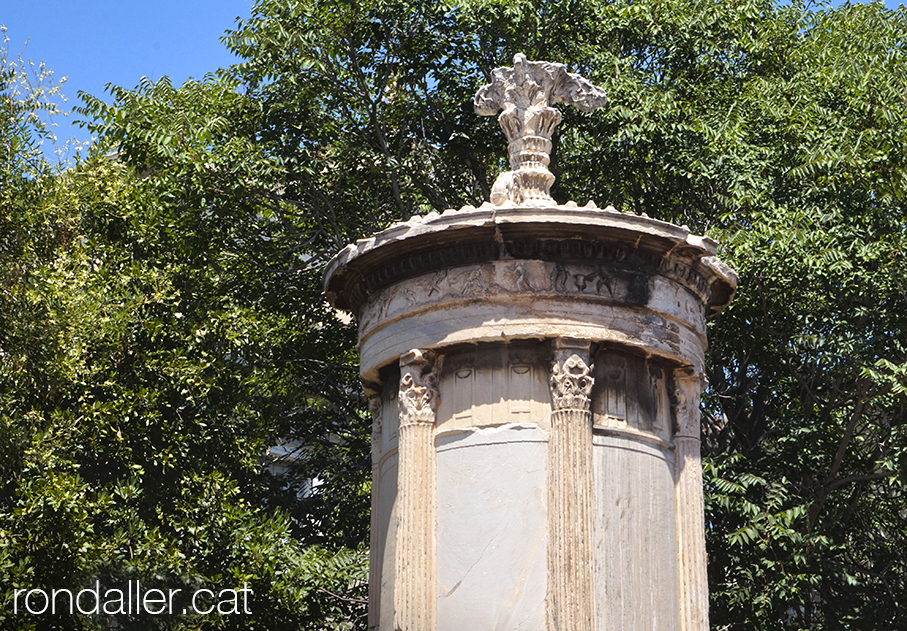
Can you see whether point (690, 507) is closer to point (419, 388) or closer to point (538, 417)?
point (538, 417)

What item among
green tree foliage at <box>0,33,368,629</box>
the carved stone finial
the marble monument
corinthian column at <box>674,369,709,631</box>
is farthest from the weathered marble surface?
green tree foliage at <box>0,33,368,629</box>

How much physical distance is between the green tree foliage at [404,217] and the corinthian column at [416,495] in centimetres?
503

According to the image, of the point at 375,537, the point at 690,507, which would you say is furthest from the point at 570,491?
the point at 375,537

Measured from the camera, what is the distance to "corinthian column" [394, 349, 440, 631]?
983 centimetres

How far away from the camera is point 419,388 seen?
10.3 m

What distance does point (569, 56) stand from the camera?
18.1 m

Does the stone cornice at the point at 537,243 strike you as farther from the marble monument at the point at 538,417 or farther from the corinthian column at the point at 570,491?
the corinthian column at the point at 570,491

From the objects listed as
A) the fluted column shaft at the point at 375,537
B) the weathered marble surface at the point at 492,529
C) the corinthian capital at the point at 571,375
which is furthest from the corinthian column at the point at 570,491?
the fluted column shaft at the point at 375,537

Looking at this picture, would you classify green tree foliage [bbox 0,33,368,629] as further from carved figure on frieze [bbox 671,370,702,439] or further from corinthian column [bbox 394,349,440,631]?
carved figure on frieze [bbox 671,370,702,439]

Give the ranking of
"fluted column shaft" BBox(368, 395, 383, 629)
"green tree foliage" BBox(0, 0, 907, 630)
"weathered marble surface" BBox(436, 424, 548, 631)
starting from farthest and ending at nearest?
"green tree foliage" BBox(0, 0, 907, 630)
"fluted column shaft" BBox(368, 395, 383, 629)
"weathered marble surface" BBox(436, 424, 548, 631)

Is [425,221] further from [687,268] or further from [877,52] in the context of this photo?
[877,52]

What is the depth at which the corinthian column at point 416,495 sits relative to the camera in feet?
32.2

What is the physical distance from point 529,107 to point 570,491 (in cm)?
363

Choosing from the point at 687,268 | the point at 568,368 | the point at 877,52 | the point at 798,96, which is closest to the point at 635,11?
the point at 798,96
